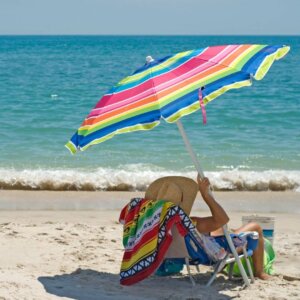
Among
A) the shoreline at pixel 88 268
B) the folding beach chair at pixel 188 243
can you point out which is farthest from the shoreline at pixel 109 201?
the folding beach chair at pixel 188 243

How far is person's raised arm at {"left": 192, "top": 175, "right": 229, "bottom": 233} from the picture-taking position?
5223mm

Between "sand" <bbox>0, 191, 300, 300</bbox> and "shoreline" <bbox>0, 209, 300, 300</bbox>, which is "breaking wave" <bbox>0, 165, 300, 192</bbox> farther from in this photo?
"shoreline" <bbox>0, 209, 300, 300</bbox>

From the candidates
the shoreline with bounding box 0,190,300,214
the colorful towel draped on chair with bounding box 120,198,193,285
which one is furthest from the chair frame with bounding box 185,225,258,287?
the shoreline with bounding box 0,190,300,214

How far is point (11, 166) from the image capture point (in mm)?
12227

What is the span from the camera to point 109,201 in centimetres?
952

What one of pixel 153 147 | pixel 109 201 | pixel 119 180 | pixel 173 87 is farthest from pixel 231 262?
pixel 153 147

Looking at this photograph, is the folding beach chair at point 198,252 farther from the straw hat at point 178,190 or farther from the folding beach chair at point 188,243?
the straw hat at point 178,190

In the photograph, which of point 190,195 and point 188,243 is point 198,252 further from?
point 190,195

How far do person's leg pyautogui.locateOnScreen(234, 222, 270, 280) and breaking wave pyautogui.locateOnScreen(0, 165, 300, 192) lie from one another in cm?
476

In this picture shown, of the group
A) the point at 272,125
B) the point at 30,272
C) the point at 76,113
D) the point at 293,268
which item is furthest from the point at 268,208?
the point at 76,113

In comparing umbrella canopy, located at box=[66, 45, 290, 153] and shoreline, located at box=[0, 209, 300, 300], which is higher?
umbrella canopy, located at box=[66, 45, 290, 153]

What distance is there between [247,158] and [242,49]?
778 centimetres

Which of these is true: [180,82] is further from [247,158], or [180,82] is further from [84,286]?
[247,158]

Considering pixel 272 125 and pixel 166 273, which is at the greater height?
pixel 272 125
